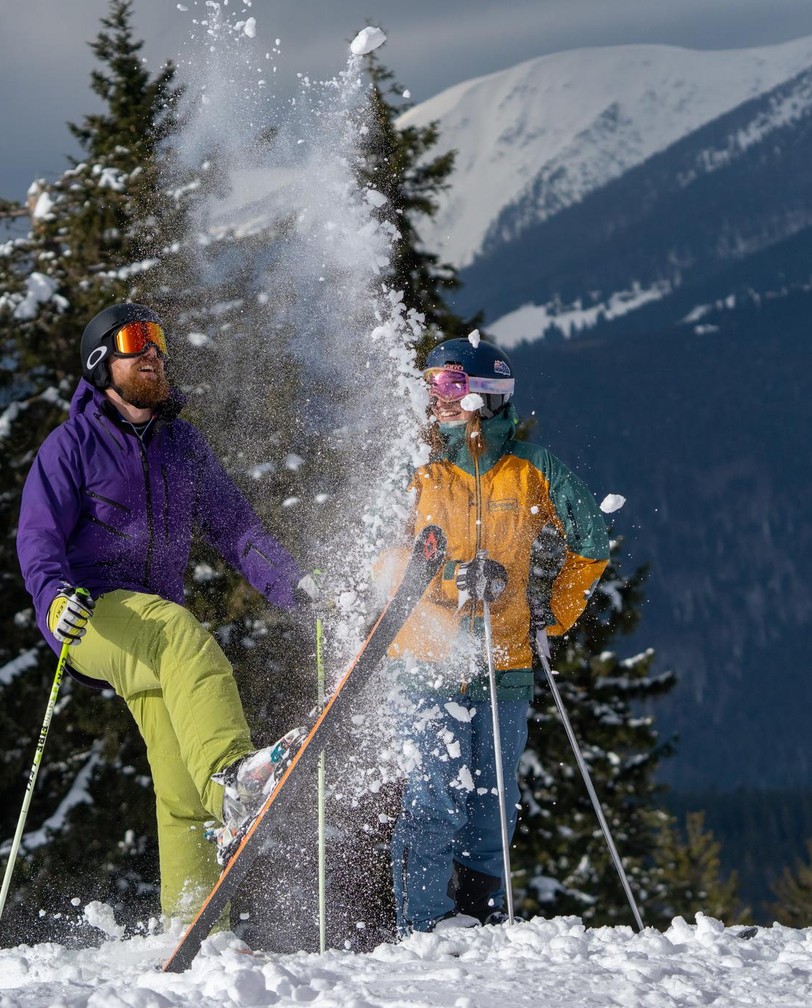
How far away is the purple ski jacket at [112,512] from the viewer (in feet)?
13.4

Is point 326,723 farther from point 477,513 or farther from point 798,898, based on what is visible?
point 798,898

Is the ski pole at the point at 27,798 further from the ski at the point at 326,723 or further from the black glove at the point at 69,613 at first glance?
the ski at the point at 326,723

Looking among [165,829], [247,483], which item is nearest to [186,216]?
[247,483]

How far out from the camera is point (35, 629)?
14.0 metres

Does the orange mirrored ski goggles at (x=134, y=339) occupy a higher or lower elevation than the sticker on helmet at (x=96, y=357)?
higher

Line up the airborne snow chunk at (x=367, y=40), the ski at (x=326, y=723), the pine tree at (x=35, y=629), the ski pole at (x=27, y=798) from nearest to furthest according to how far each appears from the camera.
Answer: the ski at (x=326, y=723), the ski pole at (x=27, y=798), the airborne snow chunk at (x=367, y=40), the pine tree at (x=35, y=629)

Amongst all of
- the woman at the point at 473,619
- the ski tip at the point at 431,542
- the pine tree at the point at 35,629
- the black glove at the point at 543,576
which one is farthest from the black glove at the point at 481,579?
the pine tree at the point at 35,629

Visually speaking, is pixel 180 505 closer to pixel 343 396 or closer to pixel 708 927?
pixel 708 927

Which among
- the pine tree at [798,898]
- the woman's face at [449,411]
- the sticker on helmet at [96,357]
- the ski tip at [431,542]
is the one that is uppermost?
the sticker on helmet at [96,357]

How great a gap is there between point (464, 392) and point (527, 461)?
341mm

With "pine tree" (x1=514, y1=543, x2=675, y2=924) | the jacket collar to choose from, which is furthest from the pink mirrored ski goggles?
"pine tree" (x1=514, y1=543, x2=675, y2=924)

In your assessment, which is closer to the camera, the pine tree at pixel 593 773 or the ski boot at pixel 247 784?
the ski boot at pixel 247 784

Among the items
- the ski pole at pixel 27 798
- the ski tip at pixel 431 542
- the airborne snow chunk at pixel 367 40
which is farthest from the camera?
the airborne snow chunk at pixel 367 40

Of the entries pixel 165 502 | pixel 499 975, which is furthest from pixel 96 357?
pixel 499 975
